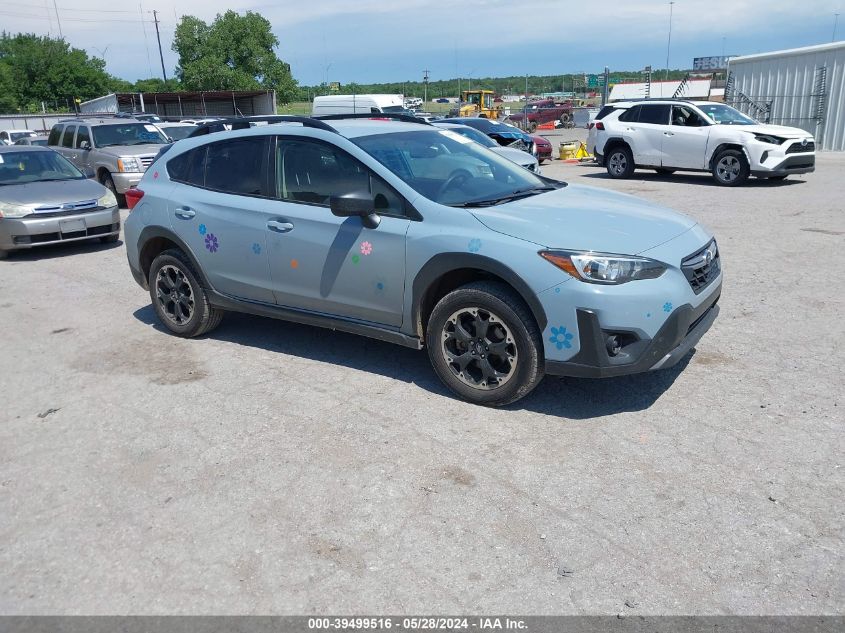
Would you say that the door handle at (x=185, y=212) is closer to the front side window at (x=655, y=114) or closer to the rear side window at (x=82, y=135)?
the rear side window at (x=82, y=135)

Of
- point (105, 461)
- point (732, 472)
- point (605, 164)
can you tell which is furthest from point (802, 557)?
point (605, 164)

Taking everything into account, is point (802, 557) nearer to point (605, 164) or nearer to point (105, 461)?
point (105, 461)

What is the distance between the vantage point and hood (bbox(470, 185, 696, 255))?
419 cm

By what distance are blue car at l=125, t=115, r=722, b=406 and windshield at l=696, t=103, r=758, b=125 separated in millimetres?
11542

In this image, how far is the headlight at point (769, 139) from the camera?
14.5 meters

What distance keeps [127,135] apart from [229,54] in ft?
249

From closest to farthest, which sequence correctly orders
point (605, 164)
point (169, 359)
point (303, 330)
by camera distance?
point (169, 359), point (303, 330), point (605, 164)

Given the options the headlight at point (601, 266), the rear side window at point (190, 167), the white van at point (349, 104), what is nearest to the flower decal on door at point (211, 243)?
the rear side window at point (190, 167)

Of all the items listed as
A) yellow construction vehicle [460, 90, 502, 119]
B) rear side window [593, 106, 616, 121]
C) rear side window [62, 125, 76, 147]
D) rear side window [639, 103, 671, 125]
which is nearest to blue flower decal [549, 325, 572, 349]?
rear side window [639, 103, 671, 125]

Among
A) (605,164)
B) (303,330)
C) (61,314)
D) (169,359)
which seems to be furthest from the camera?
(605,164)

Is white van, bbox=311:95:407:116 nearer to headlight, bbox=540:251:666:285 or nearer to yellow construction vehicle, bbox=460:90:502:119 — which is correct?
yellow construction vehicle, bbox=460:90:502:119

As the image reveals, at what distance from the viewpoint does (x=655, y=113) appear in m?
16.5

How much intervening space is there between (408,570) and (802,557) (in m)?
1.67

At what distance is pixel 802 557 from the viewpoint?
300 centimetres
